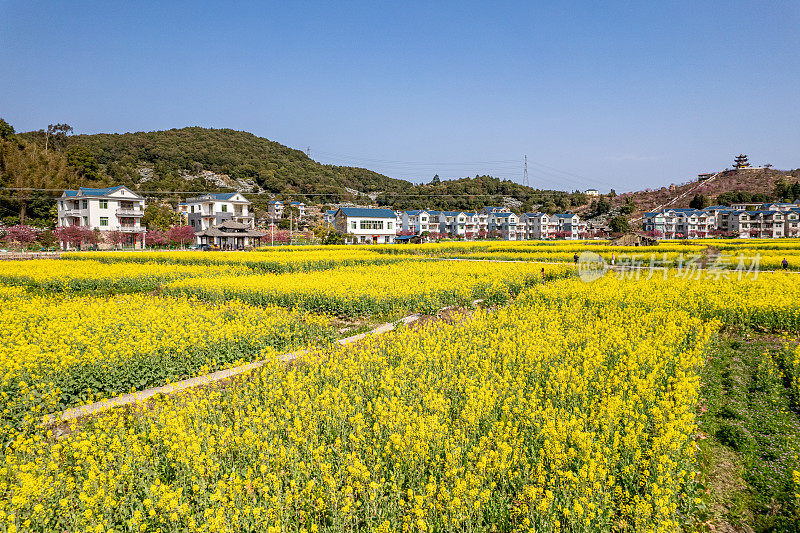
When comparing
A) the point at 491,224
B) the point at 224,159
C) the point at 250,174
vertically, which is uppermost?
the point at 224,159

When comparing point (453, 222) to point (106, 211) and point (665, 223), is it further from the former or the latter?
point (106, 211)

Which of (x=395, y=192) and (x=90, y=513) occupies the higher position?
(x=395, y=192)

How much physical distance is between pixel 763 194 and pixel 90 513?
167015 mm

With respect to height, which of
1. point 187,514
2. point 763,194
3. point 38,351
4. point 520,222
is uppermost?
point 763,194

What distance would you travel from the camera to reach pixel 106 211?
58594 mm

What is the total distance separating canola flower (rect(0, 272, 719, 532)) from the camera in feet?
13.8

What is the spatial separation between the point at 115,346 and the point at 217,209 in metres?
64.5

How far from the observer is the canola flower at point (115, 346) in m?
7.25

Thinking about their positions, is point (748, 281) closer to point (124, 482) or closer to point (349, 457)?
point (349, 457)

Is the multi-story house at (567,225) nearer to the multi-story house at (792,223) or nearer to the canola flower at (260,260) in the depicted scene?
the multi-story house at (792,223)

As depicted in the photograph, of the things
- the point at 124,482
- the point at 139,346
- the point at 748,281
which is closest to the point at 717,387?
the point at 124,482

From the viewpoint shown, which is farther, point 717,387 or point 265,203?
point 265,203

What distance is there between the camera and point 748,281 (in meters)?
18.1

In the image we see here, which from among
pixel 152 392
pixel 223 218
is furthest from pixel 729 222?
pixel 152 392
